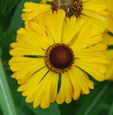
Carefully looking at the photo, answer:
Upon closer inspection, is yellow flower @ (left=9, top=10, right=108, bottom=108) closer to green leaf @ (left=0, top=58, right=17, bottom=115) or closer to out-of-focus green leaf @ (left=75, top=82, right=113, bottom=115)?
green leaf @ (left=0, top=58, right=17, bottom=115)

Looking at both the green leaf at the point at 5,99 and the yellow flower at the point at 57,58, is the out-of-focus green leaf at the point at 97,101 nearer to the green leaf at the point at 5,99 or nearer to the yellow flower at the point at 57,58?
the yellow flower at the point at 57,58

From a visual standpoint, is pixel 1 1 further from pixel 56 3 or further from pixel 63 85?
pixel 63 85

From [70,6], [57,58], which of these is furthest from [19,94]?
[70,6]

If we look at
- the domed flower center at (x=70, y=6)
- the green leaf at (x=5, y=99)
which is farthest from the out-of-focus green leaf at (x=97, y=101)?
Answer: the green leaf at (x=5, y=99)

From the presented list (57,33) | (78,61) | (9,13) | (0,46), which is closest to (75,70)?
(78,61)

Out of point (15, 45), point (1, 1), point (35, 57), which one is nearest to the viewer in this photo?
point (15, 45)

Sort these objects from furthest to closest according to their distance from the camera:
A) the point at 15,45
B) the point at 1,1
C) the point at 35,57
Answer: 1. the point at 1,1
2. the point at 35,57
3. the point at 15,45

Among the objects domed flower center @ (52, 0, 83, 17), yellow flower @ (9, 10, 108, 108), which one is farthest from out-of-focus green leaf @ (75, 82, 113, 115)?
domed flower center @ (52, 0, 83, 17)

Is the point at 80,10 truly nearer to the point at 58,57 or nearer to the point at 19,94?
the point at 58,57

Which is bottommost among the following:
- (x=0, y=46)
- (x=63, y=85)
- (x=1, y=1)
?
(x=63, y=85)
